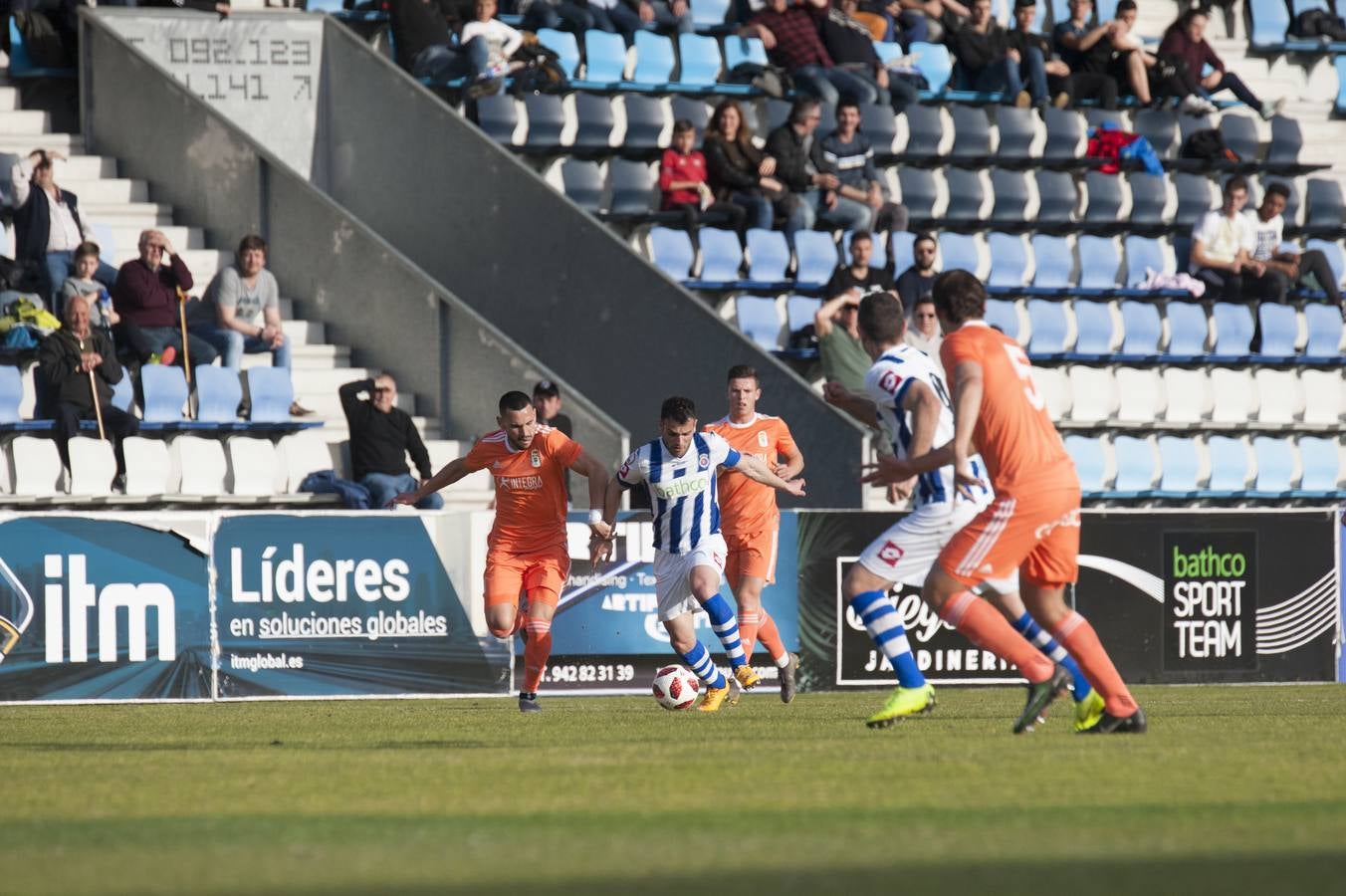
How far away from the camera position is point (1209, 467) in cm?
2242

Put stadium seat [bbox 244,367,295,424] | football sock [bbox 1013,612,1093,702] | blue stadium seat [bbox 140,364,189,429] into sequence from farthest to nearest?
1. stadium seat [bbox 244,367,295,424]
2. blue stadium seat [bbox 140,364,189,429]
3. football sock [bbox 1013,612,1093,702]

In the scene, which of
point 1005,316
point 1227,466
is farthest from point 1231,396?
point 1005,316

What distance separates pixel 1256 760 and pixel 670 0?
16549 mm

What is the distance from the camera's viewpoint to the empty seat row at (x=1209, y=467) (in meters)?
21.6

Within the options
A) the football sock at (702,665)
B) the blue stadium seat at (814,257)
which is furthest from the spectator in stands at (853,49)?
the football sock at (702,665)

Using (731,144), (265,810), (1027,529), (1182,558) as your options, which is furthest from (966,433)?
(731,144)

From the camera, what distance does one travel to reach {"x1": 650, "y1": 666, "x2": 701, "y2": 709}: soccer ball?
13.1 metres

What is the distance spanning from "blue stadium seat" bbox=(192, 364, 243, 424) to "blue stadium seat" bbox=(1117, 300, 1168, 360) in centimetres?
940

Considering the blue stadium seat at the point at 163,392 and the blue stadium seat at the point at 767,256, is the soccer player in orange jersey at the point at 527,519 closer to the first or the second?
the blue stadium seat at the point at 163,392

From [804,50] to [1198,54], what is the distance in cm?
515

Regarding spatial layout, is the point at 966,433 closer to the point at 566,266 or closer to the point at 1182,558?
the point at 1182,558

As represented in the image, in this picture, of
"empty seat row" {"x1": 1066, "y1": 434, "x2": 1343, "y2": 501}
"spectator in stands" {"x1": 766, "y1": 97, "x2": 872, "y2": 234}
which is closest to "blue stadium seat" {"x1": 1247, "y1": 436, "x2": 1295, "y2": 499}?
"empty seat row" {"x1": 1066, "y1": 434, "x2": 1343, "y2": 501}

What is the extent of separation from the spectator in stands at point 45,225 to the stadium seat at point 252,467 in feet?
6.71

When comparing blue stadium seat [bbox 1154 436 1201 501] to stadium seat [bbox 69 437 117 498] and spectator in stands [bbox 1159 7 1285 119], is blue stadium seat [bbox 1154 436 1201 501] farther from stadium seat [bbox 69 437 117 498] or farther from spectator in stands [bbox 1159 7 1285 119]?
stadium seat [bbox 69 437 117 498]
